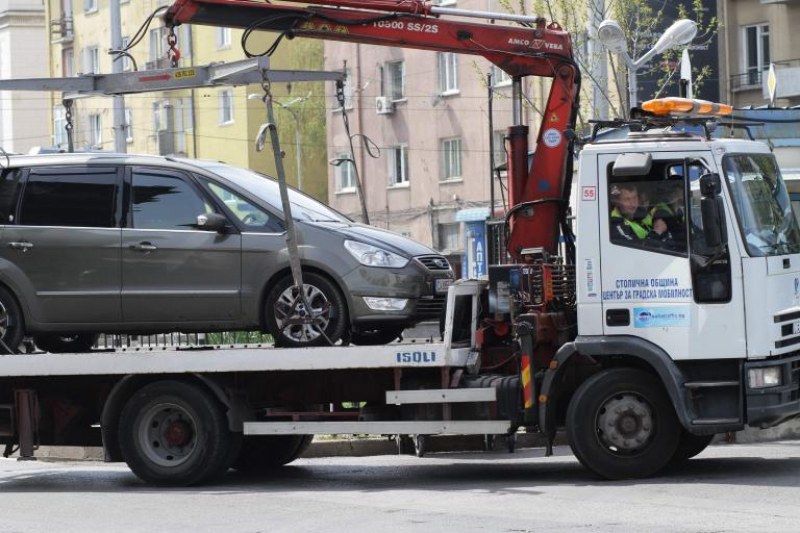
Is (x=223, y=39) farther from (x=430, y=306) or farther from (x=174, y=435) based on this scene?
(x=430, y=306)

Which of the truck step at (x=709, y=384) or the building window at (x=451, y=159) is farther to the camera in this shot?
the building window at (x=451, y=159)

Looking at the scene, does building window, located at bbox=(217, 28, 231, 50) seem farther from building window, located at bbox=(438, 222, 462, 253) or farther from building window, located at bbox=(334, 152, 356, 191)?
building window, located at bbox=(438, 222, 462, 253)

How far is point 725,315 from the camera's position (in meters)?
12.2

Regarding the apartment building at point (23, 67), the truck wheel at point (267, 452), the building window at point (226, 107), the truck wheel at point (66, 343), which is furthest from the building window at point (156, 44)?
the truck wheel at point (267, 452)

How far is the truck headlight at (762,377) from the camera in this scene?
12.1 metres

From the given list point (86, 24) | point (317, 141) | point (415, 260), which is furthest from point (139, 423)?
point (86, 24)

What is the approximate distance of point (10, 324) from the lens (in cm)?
1395

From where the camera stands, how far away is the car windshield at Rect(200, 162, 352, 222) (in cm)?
1377

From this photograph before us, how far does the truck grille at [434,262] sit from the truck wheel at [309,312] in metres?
0.85

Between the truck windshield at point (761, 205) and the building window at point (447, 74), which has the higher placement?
the building window at point (447, 74)

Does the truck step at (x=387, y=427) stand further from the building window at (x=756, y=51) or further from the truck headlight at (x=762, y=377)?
the building window at (x=756, y=51)

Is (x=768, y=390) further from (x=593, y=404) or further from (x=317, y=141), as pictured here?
(x=317, y=141)

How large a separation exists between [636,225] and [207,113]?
157ft

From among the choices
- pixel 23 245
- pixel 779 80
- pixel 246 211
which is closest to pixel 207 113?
pixel 779 80
